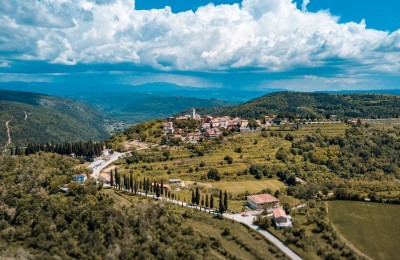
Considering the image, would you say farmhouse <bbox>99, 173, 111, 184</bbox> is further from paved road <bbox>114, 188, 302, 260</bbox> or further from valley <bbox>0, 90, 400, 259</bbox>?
paved road <bbox>114, 188, 302, 260</bbox>

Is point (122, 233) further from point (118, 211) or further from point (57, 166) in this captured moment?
point (57, 166)

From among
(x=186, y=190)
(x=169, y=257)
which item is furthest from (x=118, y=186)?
(x=169, y=257)

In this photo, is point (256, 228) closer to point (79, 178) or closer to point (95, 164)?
point (79, 178)

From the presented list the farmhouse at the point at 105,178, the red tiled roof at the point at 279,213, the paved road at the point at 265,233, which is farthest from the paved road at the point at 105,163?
the red tiled roof at the point at 279,213

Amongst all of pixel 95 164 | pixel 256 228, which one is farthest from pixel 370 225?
pixel 95 164

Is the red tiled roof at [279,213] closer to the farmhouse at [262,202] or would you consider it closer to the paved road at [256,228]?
the paved road at [256,228]
